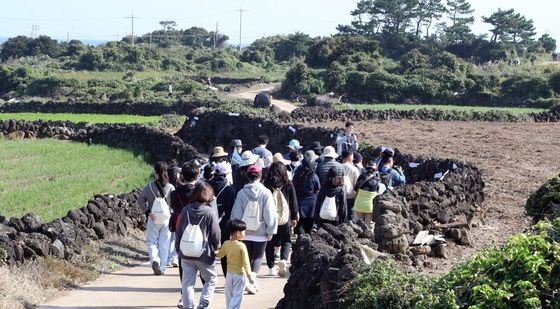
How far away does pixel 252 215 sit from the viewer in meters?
11.2

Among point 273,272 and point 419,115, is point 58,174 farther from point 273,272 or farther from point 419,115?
point 419,115

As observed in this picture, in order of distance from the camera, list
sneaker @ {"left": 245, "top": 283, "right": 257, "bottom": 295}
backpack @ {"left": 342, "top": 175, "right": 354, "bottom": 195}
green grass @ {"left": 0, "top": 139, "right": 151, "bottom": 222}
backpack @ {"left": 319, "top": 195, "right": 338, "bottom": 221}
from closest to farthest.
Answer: sneaker @ {"left": 245, "top": 283, "right": 257, "bottom": 295} → backpack @ {"left": 319, "top": 195, "right": 338, "bottom": 221} → backpack @ {"left": 342, "top": 175, "right": 354, "bottom": 195} → green grass @ {"left": 0, "top": 139, "right": 151, "bottom": 222}

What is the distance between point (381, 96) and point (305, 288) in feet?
156

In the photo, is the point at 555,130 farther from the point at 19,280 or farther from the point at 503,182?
the point at 19,280

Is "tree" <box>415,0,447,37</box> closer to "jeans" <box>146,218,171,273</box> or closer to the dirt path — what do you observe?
the dirt path

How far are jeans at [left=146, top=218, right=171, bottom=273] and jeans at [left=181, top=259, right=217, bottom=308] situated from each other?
2.69 metres

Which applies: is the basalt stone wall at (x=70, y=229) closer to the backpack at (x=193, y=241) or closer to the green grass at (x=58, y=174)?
the green grass at (x=58, y=174)

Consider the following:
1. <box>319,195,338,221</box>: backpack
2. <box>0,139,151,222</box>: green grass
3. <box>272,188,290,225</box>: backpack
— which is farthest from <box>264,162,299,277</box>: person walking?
<box>0,139,151,222</box>: green grass

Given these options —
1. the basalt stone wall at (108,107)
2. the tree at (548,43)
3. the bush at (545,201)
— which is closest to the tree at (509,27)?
the tree at (548,43)

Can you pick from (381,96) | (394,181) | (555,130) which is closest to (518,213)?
(394,181)

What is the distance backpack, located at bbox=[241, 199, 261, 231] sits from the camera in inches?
439

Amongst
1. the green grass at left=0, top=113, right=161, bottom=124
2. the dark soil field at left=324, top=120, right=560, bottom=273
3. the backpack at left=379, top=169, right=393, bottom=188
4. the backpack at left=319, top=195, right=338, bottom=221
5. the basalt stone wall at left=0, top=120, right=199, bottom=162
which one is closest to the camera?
the backpack at left=319, top=195, right=338, bottom=221

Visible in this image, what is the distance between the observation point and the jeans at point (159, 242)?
42.9 feet

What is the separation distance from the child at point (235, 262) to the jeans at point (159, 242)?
3.05 m
